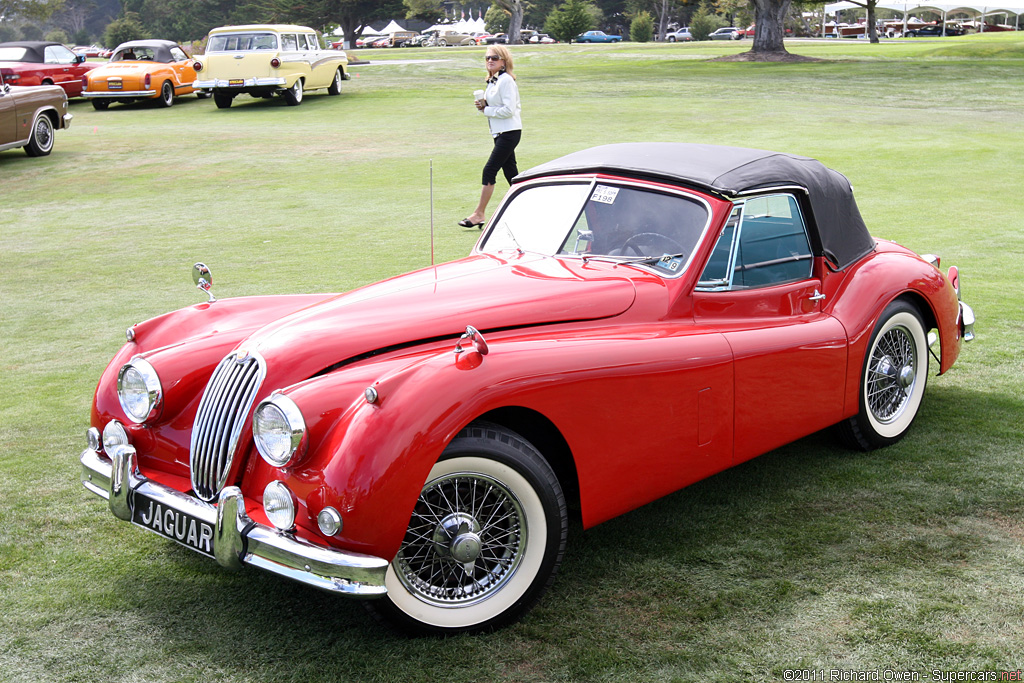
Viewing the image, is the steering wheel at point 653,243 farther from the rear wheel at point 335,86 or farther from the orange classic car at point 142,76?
the rear wheel at point 335,86

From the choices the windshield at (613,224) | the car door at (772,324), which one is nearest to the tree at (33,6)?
the windshield at (613,224)

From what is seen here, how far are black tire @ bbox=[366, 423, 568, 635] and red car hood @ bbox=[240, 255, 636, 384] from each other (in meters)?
0.55

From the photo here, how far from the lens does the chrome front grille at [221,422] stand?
3383 mm

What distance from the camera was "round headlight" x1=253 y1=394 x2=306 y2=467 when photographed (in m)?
3.08

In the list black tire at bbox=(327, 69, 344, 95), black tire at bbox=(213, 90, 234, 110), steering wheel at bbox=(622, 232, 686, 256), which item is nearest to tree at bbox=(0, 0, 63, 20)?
black tire at bbox=(327, 69, 344, 95)

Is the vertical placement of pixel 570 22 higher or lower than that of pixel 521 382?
higher

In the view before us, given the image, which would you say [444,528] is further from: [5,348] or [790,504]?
[5,348]

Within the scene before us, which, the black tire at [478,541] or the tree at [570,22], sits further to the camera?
the tree at [570,22]

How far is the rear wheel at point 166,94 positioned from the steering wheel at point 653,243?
23013 millimetres

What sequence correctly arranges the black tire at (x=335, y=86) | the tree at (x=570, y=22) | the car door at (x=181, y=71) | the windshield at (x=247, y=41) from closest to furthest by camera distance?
the windshield at (x=247, y=41) → the car door at (x=181, y=71) → the black tire at (x=335, y=86) → the tree at (x=570, y=22)

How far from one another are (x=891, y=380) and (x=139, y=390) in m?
3.74

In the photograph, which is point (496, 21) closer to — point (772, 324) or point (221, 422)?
point (772, 324)

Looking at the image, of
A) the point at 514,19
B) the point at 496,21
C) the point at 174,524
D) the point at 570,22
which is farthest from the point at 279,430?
the point at 496,21

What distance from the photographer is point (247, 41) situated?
2294 centimetres
